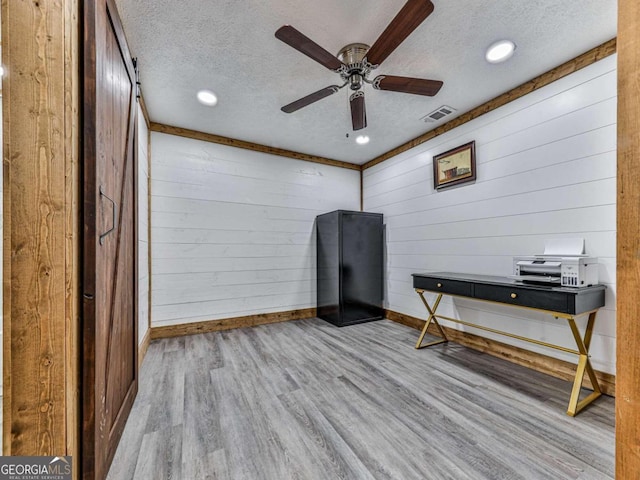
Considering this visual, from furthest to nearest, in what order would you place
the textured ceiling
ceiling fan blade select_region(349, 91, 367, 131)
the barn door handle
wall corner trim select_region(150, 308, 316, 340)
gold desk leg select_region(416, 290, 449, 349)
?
wall corner trim select_region(150, 308, 316, 340), gold desk leg select_region(416, 290, 449, 349), ceiling fan blade select_region(349, 91, 367, 131), the textured ceiling, the barn door handle

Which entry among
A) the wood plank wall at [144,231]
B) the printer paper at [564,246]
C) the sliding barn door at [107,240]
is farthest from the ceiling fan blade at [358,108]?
the wood plank wall at [144,231]

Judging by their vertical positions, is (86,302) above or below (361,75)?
below

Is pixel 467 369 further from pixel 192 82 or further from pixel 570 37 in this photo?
pixel 192 82

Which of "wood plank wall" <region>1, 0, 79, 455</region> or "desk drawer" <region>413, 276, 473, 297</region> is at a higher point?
"wood plank wall" <region>1, 0, 79, 455</region>

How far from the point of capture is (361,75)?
205cm

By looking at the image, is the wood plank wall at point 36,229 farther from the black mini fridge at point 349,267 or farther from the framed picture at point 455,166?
the framed picture at point 455,166

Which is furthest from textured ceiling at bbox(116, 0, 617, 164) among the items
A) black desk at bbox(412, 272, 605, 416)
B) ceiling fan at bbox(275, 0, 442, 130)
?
black desk at bbox(412, 272, 605, 416)

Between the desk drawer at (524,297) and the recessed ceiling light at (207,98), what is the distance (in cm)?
319

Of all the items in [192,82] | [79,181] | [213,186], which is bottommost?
[79,181]

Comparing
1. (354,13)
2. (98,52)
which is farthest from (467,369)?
(98,52)

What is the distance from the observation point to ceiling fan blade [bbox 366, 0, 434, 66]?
1.38 meters

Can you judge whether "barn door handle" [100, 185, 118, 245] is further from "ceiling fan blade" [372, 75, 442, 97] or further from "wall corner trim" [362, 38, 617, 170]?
"wall corner trim" [362, 38, 617, 170]

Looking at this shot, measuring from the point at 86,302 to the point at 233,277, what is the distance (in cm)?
274

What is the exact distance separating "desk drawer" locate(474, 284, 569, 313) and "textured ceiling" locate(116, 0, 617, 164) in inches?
75.7
